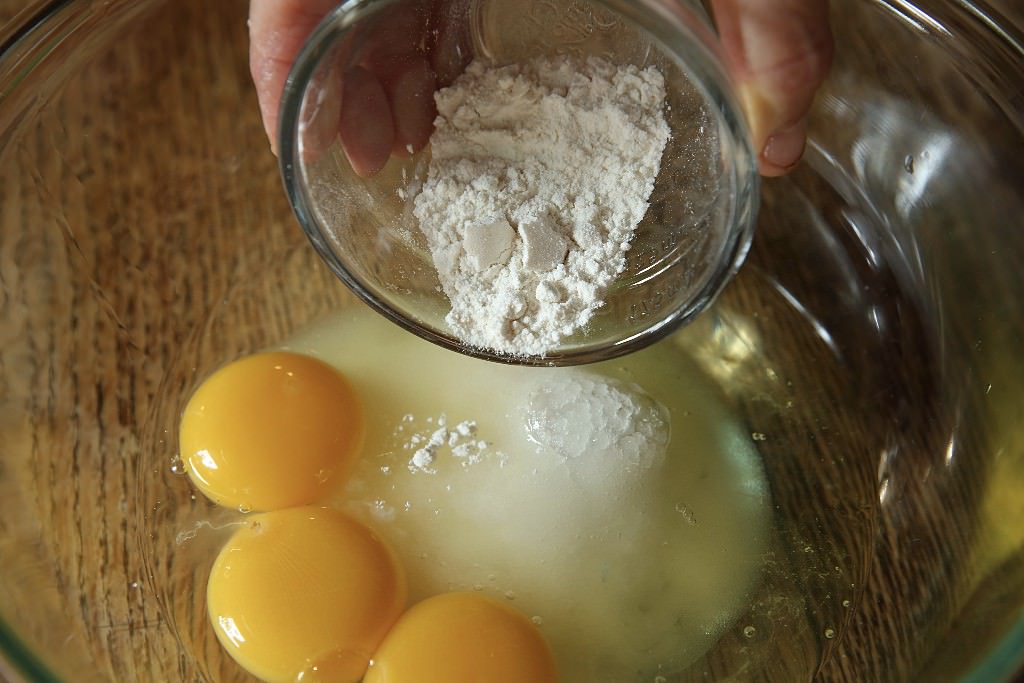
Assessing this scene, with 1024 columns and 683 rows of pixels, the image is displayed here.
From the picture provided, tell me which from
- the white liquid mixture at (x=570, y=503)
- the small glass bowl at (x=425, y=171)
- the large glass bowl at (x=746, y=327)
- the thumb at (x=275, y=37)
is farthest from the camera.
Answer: the white liquid mixture at (x=570, y=503)

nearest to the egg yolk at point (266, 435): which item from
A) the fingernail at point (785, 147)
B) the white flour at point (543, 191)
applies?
the white flour at point (543, 191)

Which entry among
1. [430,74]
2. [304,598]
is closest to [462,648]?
[304,598]

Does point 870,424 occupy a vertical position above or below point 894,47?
below

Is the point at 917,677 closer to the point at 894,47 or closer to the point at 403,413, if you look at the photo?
the point at 403,413

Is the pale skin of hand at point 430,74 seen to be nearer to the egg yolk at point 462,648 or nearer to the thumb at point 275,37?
the thumb at point 275,37

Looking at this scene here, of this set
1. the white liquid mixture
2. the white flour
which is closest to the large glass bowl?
the white liquid mixture

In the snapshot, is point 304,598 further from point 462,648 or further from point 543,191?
point 543,191

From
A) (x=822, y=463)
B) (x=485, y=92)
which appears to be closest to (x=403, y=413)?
(x=485, y=92)
